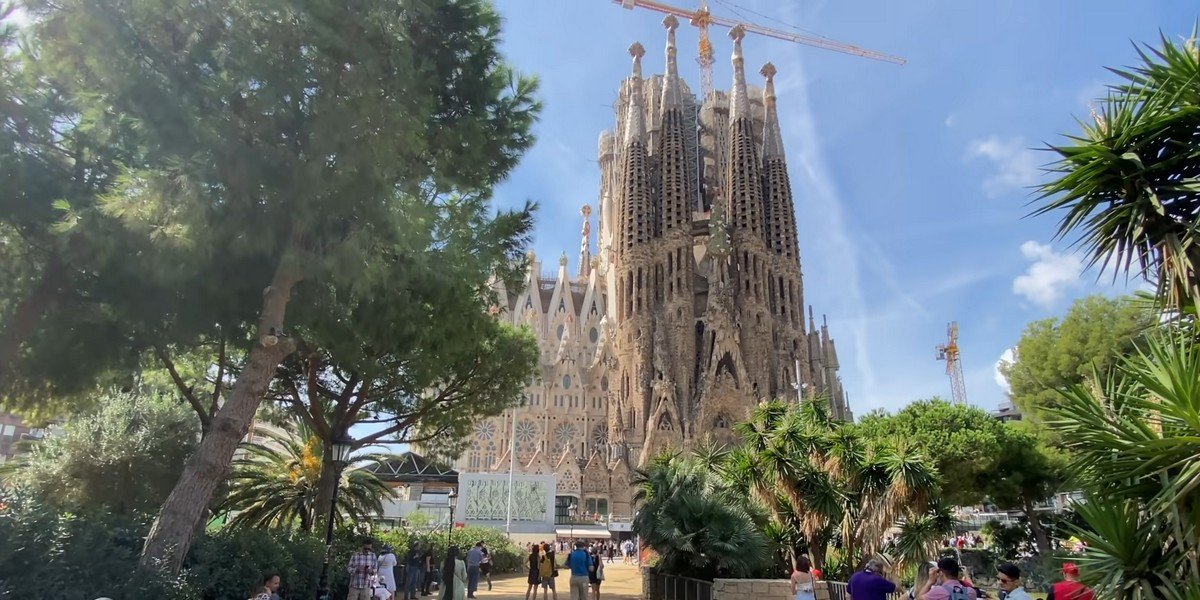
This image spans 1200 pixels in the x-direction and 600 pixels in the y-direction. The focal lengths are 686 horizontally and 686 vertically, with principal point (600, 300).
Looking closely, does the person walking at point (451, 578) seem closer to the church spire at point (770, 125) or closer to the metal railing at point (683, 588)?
the metal railing at point (683, 588)

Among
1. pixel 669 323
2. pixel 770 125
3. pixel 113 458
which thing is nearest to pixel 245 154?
pixel 113 458

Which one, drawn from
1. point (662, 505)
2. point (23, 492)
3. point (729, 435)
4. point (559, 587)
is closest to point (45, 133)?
point (23, 492)

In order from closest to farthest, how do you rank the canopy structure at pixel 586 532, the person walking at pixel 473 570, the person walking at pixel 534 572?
1. the person walking at pixel 534 572
2. the person walking at pixel 473 570
3. the canopy structure at pixel 586 532

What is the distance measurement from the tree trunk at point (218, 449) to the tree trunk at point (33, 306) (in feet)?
8.99

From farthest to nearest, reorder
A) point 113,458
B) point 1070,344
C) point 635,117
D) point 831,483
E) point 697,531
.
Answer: point 635,117 < point 1070,344 < point 113,458 < point 831,483 < point 697,531

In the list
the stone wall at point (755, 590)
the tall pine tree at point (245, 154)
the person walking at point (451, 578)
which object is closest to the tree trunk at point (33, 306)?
the tall pine tree at point (245, 154)

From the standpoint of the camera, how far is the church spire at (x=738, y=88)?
52.2 m

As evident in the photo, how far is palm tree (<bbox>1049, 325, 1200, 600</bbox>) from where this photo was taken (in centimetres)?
467

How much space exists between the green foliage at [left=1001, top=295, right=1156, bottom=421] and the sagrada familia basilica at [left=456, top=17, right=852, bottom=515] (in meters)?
15.0

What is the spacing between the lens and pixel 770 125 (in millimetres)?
55250

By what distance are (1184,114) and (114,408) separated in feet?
62.1

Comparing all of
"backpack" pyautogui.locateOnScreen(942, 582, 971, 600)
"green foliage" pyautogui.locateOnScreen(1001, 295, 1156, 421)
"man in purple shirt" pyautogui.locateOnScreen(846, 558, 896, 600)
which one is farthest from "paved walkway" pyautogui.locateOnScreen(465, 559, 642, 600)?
"green foliage" pyautogui.locateOnScreen(1001, 295, 1156, 421)

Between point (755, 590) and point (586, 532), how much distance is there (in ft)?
91.4

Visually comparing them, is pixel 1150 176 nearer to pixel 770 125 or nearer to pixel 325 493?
pixel 325 493
